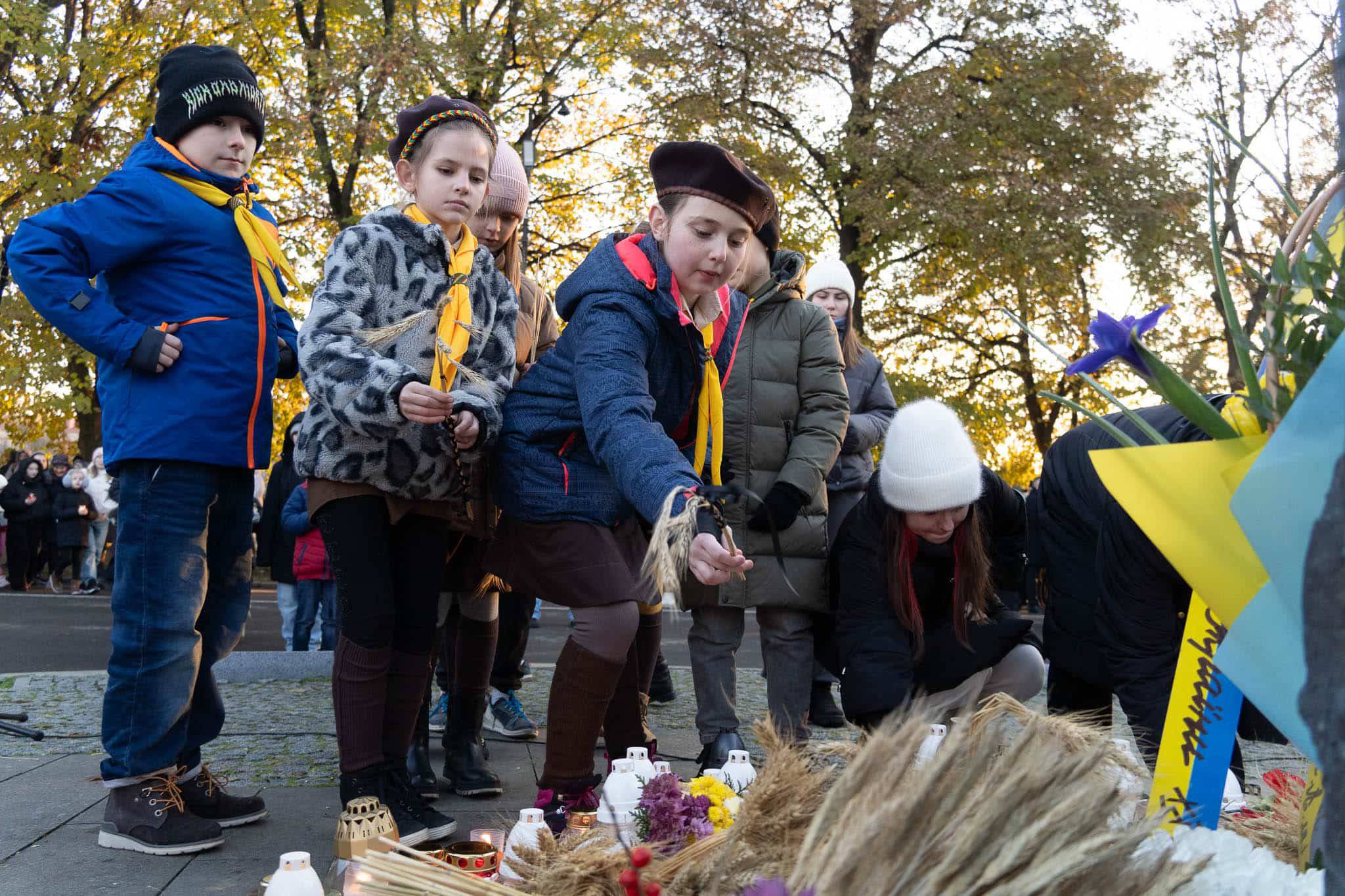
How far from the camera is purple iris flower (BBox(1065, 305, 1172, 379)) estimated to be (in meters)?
1.07

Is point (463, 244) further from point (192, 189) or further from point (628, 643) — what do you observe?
point (628, 643)

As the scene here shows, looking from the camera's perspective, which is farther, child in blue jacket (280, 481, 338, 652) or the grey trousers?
child in blue jacket (280, 481, 338, 652)

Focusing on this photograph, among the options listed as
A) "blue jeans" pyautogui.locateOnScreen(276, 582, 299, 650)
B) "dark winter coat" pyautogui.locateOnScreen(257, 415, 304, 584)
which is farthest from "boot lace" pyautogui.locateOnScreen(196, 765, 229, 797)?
"blue jeans" pyautogui.locateOnScreen(276, 582, 299, 650)

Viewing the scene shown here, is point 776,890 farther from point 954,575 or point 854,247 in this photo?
point 854,247

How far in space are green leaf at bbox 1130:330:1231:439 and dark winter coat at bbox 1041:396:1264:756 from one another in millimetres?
866

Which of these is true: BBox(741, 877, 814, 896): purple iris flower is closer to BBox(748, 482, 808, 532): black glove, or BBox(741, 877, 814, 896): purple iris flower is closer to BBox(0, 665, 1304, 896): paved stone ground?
BBox(0, 665, 1304, 896): paved stone ground

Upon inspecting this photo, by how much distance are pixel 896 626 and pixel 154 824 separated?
212 centimetres

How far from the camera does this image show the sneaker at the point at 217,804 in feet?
11.3

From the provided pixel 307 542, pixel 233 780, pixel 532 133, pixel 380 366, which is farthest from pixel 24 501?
pixel 380 366

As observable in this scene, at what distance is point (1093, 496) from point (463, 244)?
6.29 feet

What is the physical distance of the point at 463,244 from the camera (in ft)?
11.5

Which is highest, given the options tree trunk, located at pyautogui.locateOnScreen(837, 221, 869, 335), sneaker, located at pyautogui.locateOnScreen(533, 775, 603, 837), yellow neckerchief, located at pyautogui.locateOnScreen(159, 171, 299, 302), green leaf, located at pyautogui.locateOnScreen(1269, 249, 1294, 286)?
tree trunk, located at pyautogui.locateOnScreen(837, 221, 869, 335)

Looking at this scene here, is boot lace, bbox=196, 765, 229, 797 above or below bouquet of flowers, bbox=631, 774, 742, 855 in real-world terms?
below

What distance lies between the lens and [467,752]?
4.14 metres
